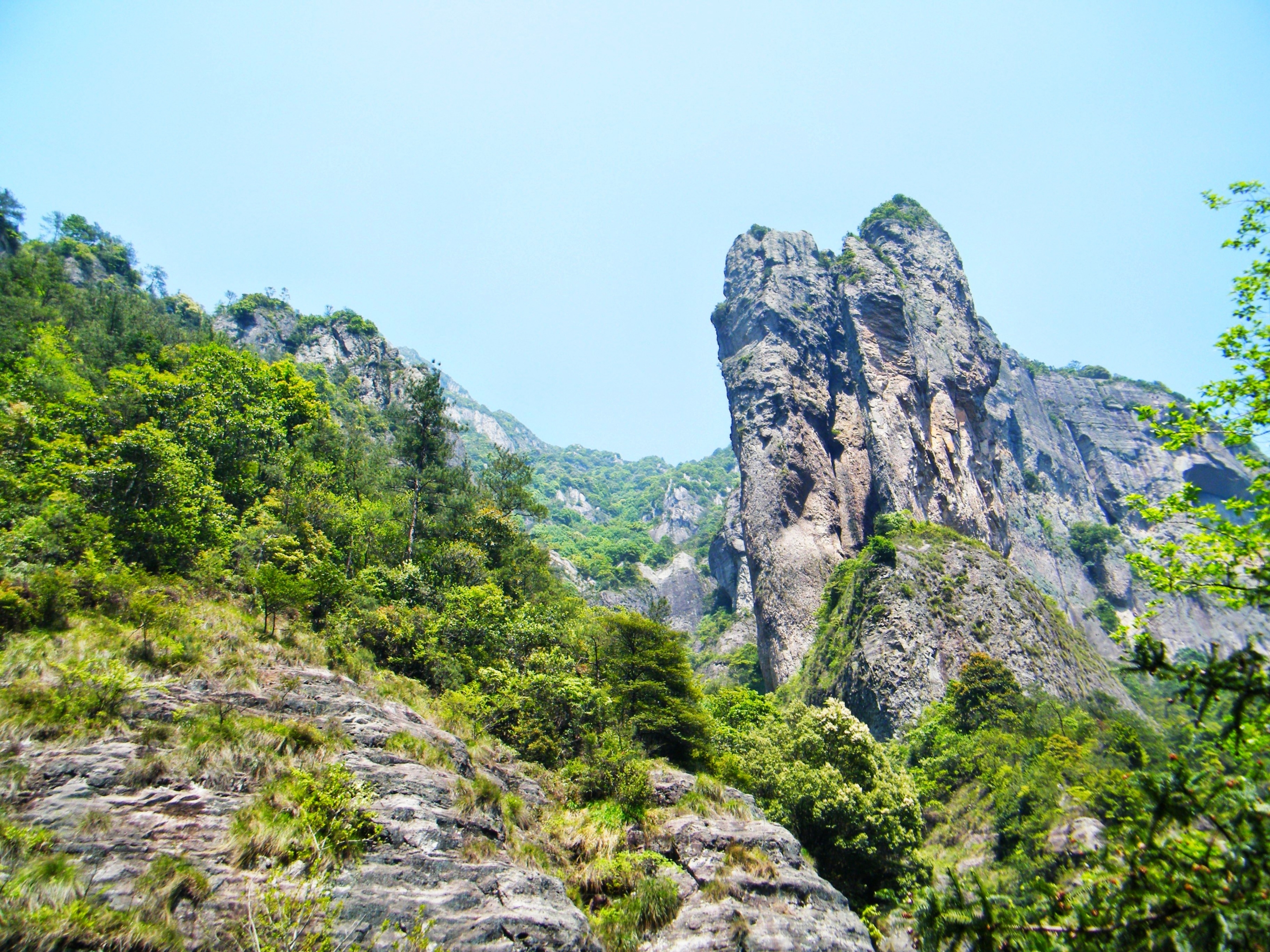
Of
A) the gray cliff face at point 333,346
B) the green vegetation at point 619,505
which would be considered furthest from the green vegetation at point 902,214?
the gray cliff face at point 333,346

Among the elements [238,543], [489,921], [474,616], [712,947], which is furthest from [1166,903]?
[238,543]

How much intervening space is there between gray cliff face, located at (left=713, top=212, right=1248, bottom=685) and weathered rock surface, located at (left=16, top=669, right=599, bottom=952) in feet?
141

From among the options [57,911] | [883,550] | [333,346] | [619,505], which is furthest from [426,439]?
[619,505]

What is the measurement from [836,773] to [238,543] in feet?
77.5

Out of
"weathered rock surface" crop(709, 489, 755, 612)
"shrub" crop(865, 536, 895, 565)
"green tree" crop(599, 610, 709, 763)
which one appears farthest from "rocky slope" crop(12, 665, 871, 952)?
"weathered rock surface" crop(709, 489, 755, 612)

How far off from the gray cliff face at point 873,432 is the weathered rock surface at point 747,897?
3639 cm

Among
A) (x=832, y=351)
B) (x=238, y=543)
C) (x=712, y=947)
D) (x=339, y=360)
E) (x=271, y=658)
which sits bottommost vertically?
(x=712, y=947)

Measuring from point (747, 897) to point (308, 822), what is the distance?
957 centimetres

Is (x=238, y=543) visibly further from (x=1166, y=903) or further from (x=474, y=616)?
(x=1166, y=903)

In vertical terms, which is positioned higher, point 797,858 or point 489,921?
point 489,921

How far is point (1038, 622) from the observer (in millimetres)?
42062

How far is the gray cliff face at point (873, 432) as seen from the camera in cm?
5509

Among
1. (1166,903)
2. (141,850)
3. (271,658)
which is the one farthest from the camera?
(271,658)

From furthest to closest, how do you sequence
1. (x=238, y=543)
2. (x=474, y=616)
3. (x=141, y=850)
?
(x=474, y=616), (x=238, y=543), (x=141, y=850)
